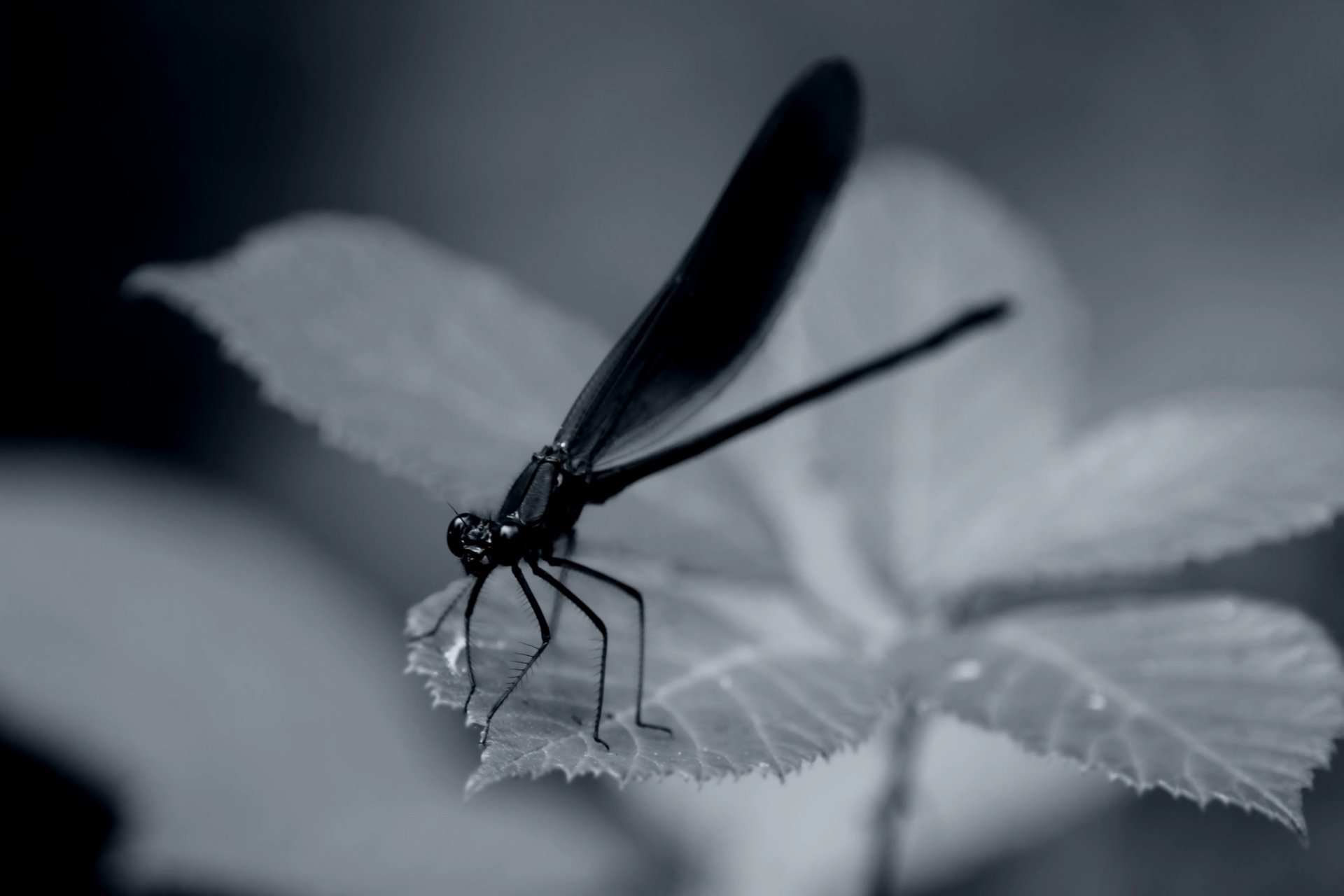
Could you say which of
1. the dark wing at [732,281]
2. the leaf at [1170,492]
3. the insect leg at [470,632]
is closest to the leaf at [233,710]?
the insect leg at [470,632]

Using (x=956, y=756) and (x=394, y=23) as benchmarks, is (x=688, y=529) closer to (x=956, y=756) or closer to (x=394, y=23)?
(x=956, y=756)

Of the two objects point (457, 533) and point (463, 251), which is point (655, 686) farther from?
point (463, 251)

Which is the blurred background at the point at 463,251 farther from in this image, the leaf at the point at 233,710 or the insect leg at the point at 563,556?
the insect leg at the point at 563,556

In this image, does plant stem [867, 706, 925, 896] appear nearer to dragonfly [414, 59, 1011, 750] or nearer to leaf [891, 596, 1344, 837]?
leaf [891, 596, 1344, 837]

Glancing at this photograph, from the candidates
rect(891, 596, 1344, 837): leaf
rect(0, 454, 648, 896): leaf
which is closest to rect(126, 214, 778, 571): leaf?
rect(891, 596, 1344, 837): leaf

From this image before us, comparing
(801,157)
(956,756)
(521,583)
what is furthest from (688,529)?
(956,756)

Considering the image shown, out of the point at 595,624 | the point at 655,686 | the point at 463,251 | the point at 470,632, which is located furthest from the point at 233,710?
the point at 463,251
